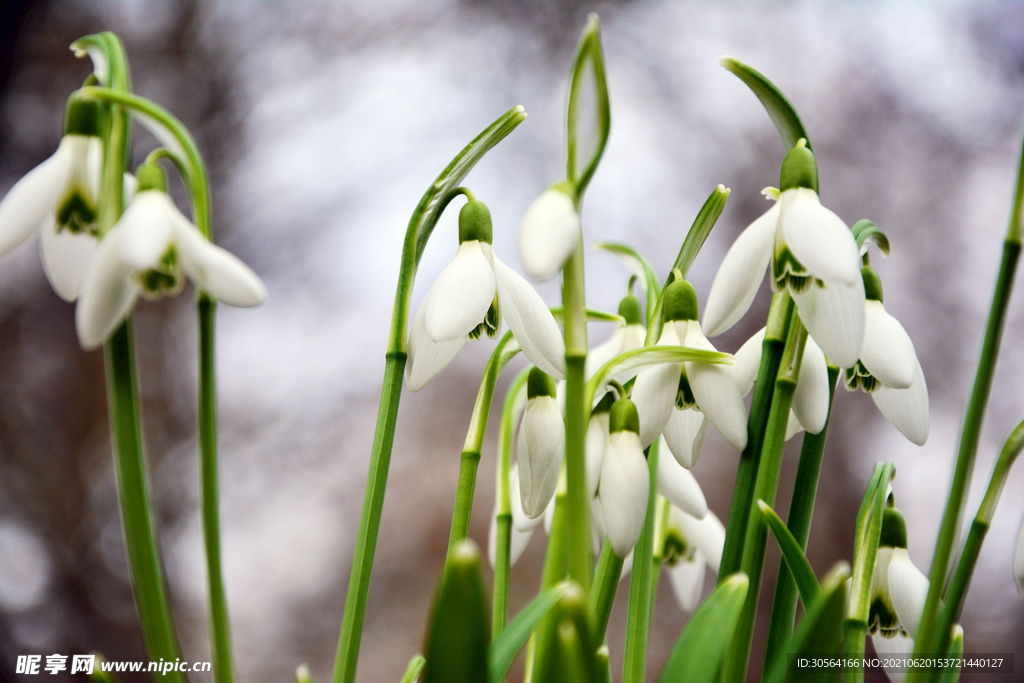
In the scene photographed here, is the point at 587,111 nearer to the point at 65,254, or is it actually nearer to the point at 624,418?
the point at 624,418

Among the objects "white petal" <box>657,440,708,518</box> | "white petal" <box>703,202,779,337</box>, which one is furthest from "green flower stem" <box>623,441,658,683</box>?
"white petal" <box>703,202,779,337</box>

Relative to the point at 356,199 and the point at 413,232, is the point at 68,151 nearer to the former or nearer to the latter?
the point at 413,232

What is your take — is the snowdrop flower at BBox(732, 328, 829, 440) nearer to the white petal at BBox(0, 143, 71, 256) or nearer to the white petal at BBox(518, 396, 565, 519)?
the white petal at BBox(518, 396, 565, 519)

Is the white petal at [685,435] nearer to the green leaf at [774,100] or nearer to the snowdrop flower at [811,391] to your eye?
A: the snowdrop flower at [811,391]

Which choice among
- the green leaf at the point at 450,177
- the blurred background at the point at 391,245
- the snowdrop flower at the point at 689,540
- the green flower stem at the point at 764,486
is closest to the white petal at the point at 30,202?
the green leaf at the point at 450,177

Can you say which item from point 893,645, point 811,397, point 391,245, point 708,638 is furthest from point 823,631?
point 391,245

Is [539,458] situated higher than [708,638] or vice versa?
[539,458]
